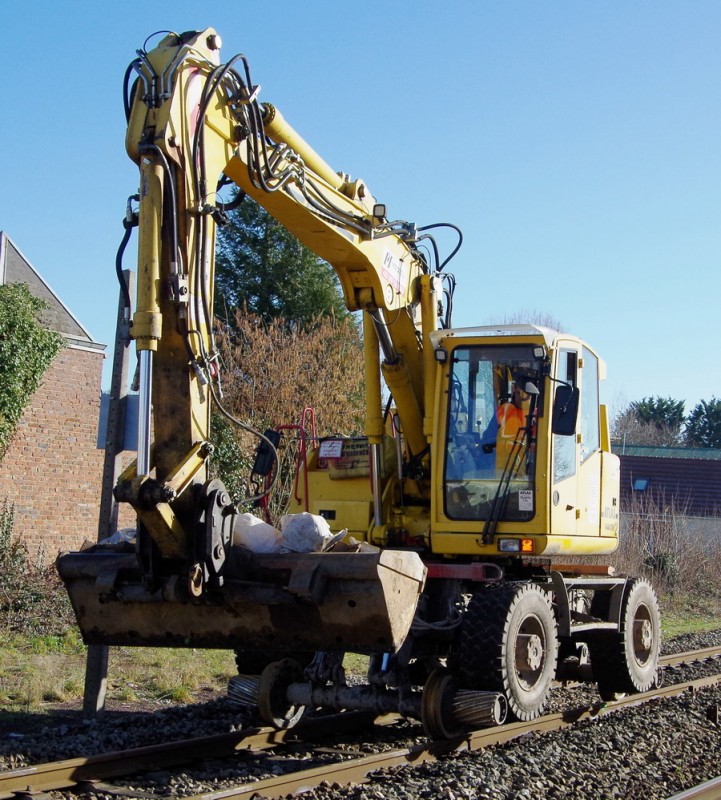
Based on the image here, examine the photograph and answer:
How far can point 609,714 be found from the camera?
372 inches

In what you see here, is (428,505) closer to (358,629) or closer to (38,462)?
(358,629)

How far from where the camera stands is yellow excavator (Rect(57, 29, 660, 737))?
6.56m

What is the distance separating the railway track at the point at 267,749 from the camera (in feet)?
20.7

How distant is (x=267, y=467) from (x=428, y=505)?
2501 millimetres

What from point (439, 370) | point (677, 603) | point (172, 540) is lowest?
point (677, 603)

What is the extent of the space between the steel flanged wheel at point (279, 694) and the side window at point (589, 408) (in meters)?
3.26

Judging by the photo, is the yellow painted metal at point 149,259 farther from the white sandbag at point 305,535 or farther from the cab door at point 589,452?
the cab door at point 589,452

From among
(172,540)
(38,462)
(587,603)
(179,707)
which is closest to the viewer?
(172,540)

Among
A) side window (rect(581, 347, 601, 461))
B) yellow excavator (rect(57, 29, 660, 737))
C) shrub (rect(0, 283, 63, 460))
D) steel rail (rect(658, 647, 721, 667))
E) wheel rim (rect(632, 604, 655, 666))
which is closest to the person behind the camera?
yellow excavator (rect(57, 29, 660, 737))

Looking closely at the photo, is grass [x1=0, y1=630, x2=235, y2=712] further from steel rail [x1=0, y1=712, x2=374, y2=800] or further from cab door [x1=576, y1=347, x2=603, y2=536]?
cab door [x1=576, y1=347, x2=603, y2=536]

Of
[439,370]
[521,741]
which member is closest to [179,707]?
[521,741]

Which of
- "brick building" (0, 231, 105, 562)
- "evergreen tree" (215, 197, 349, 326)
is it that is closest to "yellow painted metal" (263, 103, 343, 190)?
"brick building" (0, 231, 105, 562)

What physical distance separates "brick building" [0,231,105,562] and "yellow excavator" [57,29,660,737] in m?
9.34

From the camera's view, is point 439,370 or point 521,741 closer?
point 521,741
